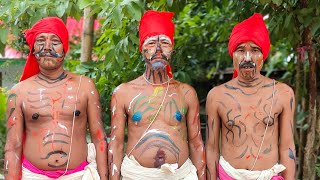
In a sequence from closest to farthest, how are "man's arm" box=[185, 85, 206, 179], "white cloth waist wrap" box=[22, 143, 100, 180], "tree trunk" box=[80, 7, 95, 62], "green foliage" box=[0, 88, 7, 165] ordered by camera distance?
"white cloth waist wrap" box=[22, 143, 100, 180], "man's arm" box=[185, 85, 206, 179], "tree trunk" box=[80, 7, 95, 62], "green foliage" box=[0, 88, 7, 165]

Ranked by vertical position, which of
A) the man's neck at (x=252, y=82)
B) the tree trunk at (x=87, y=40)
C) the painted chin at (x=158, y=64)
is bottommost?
the man's neck at (x=252, y=82)

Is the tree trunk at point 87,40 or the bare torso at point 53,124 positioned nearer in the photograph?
the bare torso at point 53,124

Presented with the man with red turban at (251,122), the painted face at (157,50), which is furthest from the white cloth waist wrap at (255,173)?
the painted face at (157,50)

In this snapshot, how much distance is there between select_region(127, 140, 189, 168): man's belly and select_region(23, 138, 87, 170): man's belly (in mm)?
431

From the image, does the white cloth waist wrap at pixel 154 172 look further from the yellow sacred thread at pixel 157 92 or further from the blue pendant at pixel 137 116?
the yellow sacred thread at pixel 157 92

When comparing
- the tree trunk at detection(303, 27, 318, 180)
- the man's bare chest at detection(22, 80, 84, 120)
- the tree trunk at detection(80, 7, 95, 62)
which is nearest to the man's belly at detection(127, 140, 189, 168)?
the man's bare chest at detection(22, 80, 84, 120)

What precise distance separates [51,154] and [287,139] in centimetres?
165

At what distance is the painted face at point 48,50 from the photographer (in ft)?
11.6

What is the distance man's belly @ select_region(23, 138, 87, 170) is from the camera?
136 inches

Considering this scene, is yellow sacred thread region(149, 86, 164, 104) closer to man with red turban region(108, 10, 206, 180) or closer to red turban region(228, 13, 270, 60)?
man with red turban region(108, 10, 206, 180)

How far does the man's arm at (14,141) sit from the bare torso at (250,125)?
4.66 ft

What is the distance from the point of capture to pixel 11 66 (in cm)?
610

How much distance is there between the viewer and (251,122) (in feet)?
11.9

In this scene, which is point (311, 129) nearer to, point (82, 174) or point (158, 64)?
point (158, 64)
